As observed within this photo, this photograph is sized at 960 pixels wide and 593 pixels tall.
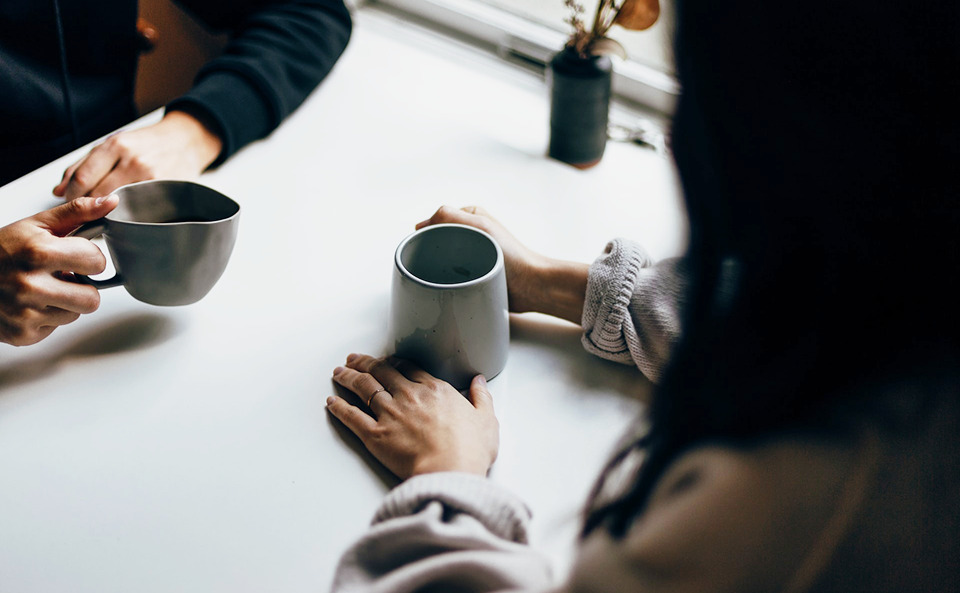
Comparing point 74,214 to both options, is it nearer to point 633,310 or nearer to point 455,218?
point 455,218

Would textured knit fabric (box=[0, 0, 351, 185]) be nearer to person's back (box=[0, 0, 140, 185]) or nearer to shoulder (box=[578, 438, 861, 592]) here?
person's back (box=[0, 0, 140, 185])

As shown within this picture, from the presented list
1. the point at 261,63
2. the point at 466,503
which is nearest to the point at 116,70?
the point at 261,63

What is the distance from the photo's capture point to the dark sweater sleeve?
0.84 metres

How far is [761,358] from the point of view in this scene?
0.33m

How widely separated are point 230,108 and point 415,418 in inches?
20.2

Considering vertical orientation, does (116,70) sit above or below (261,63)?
below

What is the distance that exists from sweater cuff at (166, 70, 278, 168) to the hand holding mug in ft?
0.93

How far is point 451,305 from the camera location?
521 mm

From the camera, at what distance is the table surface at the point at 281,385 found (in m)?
0.47

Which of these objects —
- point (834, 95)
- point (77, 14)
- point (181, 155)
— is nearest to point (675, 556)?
point (834, 95)

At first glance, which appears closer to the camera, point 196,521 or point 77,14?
point 196,521

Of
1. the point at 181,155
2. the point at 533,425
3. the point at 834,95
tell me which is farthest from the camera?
the point at 181,155

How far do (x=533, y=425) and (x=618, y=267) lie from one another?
17 centimetres

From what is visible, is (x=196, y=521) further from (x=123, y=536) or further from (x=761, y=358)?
(x=761, y=358)
